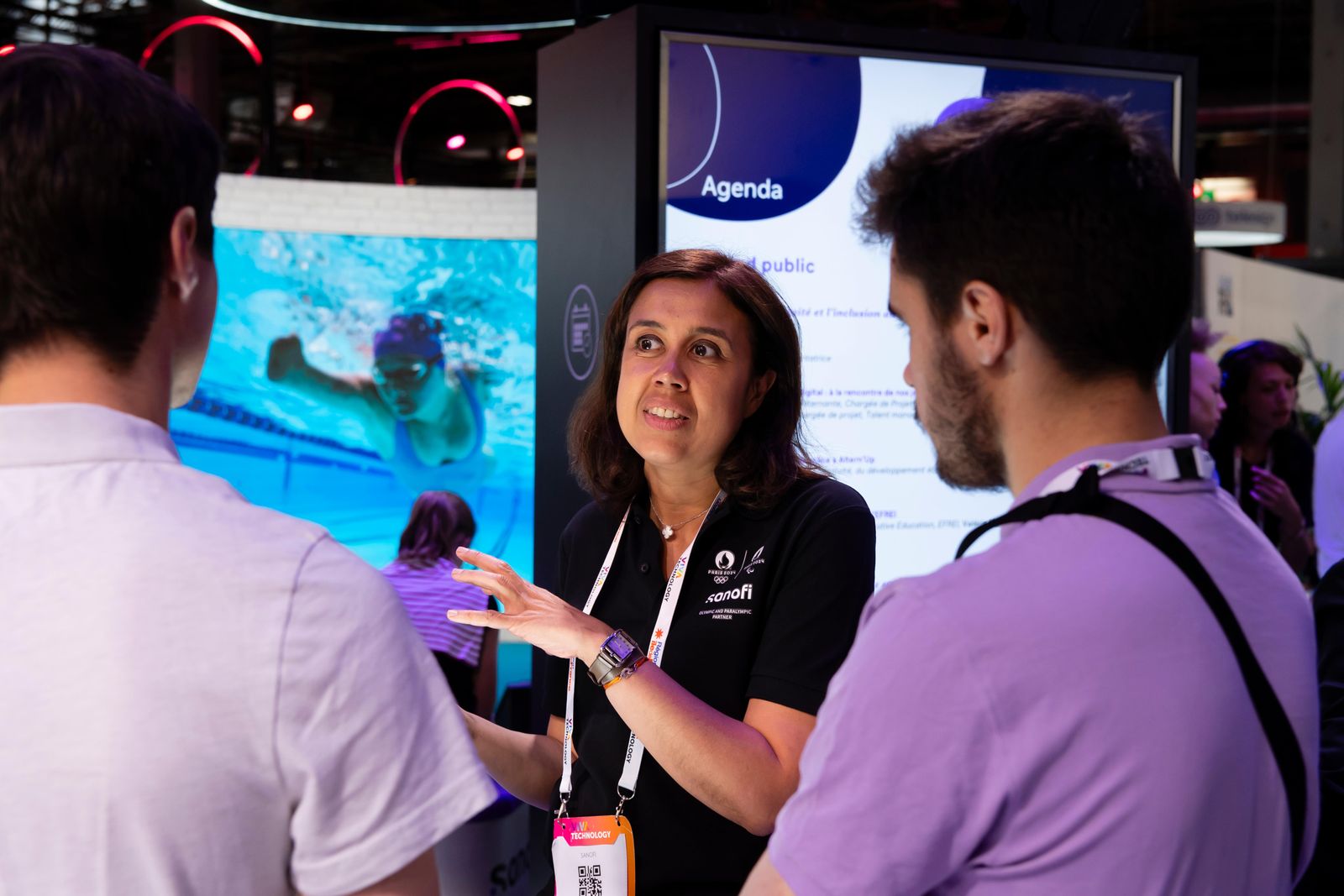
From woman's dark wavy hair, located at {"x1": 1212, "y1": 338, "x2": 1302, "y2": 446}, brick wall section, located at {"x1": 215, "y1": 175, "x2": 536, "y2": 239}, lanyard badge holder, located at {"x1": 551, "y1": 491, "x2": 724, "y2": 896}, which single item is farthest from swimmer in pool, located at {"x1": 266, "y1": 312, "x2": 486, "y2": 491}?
lanyard badge holder, located at {"x1": 551, "y1": 491, "x2": 724, "y2": 896}

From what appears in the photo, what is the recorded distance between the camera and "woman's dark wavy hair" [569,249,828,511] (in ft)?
6.29

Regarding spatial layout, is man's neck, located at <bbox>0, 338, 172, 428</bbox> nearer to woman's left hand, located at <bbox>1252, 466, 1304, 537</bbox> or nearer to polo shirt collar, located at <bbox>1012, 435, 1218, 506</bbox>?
polo shirt collar, located at <bbox>1012, 435, 1218, 506</bbox>

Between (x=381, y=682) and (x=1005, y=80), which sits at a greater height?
(x=1005, y=80)

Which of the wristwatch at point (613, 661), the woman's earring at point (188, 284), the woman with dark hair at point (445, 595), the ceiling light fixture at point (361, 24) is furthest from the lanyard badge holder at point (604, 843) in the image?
the ceiling light fixture at point (361, 24)

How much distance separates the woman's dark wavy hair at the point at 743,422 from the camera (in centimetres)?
192

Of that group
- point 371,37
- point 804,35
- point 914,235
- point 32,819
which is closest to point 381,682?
point 32,819

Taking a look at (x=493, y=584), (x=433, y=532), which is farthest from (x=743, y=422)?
(x=433, y=532)

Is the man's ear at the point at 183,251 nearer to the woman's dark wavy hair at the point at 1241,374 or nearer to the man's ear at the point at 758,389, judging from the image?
the man's ear at the point at 758,389

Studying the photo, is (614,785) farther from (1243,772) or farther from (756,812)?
(1243,772)

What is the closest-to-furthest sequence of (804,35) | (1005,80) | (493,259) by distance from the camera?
(804,35), (1005,80), (493,259)

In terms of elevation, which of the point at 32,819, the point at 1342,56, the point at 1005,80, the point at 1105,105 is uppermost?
the point at 1342,56

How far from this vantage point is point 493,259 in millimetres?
9586

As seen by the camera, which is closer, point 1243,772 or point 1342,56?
point 1243,772

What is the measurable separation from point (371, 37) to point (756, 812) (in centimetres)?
1356
